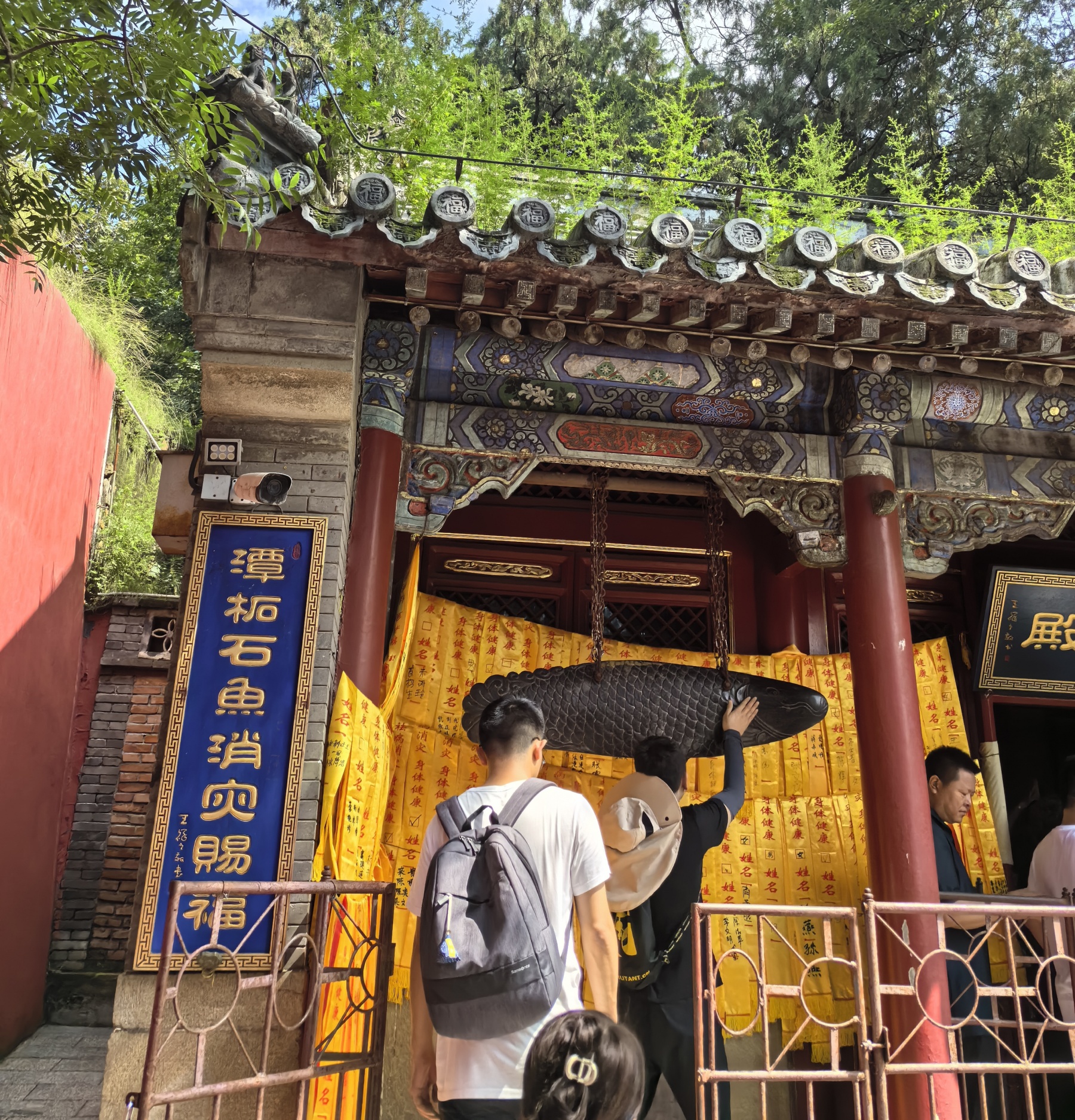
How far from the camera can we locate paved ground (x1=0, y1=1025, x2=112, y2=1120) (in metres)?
5.84

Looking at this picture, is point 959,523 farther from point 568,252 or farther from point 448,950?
point 448,950

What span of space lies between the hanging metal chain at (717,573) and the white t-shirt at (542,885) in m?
2.77

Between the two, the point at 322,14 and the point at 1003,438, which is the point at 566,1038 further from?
the point at 322,14

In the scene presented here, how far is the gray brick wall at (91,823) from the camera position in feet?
27.9

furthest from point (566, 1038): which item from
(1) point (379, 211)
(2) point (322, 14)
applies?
(2) point (322, 14)

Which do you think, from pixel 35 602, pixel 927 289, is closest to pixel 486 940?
pixel 927 289

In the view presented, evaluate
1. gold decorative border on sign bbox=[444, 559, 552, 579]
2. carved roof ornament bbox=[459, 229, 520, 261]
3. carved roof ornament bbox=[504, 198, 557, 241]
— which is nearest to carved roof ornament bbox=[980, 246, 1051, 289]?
carved roof ornament bbox=[504, 198, 557, 241]

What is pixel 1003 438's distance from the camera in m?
5.71

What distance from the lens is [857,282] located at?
4672mm

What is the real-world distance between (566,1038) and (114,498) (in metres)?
10.5

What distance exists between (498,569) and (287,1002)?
347 cm

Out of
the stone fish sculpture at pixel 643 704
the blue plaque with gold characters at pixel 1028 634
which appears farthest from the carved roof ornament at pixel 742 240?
the blue plaque with gold characters at pixel 1028 634

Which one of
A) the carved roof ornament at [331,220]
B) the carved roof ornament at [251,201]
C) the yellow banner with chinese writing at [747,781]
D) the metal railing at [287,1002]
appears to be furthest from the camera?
the yellow banner with chinese writing at [747,781]

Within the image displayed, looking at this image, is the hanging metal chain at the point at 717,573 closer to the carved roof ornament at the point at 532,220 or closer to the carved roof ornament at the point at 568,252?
the carved roof ornament at the point at 568,252
